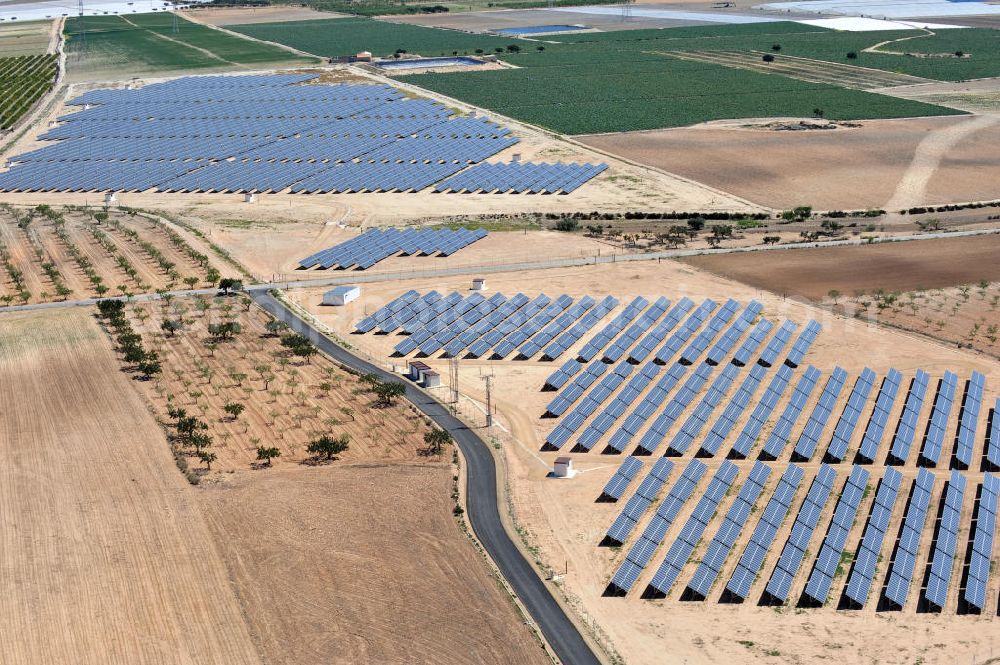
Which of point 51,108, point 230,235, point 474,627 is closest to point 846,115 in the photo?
point 230,235

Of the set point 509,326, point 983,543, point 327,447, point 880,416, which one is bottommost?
point 327,447

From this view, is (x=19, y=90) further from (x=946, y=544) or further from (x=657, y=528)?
(x=946, y=544)

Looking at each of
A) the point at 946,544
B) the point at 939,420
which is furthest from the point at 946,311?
the point at 946,544

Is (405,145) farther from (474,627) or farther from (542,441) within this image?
(474,627)

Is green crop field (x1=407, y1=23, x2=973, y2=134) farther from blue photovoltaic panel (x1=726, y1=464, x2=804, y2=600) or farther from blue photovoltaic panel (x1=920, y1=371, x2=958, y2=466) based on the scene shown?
blue photovoltaic panel (x1=726, y1=464, x2=804, y2=600)

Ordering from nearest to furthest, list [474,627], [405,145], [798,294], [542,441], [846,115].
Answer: [474,627], [542,441], [798,294], [405,145], [846,115]

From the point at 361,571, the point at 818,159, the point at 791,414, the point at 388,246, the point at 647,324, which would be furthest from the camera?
the point at 818,159

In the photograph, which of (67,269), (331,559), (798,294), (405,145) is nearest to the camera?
(331,559)
